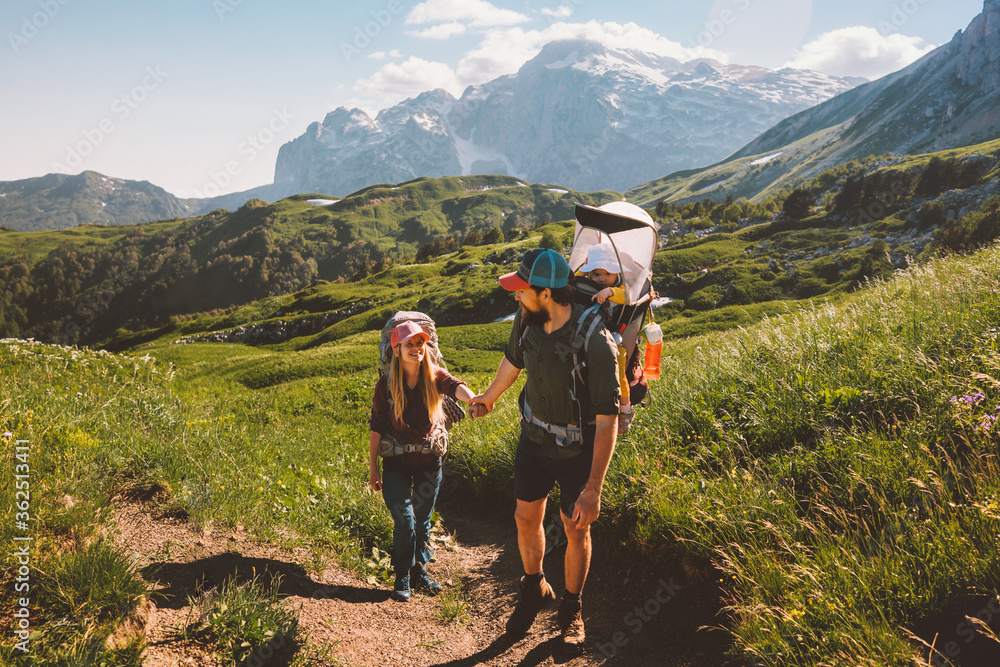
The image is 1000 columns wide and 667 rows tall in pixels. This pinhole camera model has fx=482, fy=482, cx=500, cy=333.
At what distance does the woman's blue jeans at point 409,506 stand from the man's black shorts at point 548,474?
4.06 ft

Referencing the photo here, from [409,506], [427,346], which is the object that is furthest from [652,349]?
[409,506]

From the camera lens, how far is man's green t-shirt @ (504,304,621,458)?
12.0 feet

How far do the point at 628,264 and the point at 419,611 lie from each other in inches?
155

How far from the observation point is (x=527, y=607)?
4.52 meters

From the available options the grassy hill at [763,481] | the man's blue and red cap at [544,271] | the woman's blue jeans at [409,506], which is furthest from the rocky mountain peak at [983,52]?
the woman's blue jeans at [409,506]

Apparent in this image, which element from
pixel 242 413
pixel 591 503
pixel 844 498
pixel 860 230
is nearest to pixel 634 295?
pixel 591 503

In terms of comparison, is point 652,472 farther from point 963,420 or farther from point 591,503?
point 963,420

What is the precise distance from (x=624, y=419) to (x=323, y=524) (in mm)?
3698

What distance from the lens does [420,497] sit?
5.18 metres

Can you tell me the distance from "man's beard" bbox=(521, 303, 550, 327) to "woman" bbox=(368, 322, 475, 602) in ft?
3.77

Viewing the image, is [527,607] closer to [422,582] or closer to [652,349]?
[422,582]

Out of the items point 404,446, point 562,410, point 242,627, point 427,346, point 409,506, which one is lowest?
point 242,627

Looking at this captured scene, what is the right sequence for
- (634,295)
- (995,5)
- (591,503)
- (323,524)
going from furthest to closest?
1. (995,5)
2. (323,524)
3. (634,295)
4. (591,503)

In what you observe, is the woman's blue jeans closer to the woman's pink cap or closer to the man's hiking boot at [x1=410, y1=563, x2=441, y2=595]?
the man's hiking boot at [x1=410, y1=563, x2=441, y2=595]
